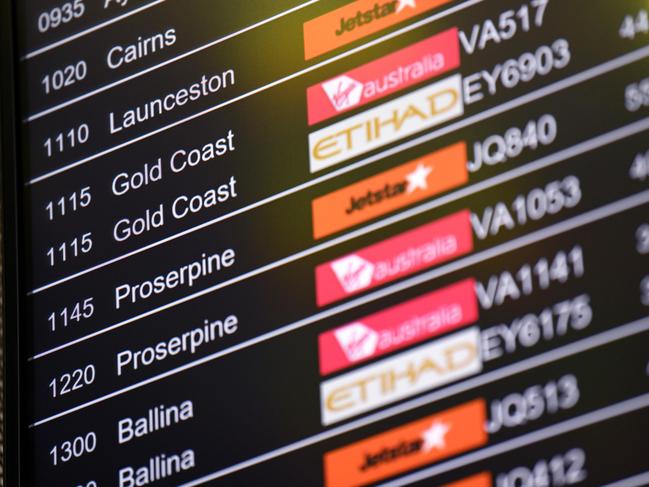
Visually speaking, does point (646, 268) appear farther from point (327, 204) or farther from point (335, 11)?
point (335, 11)

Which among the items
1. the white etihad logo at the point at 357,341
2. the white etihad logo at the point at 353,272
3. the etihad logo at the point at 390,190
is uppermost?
the etihad logo at the point at 390,190

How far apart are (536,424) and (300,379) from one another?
15.6 inches

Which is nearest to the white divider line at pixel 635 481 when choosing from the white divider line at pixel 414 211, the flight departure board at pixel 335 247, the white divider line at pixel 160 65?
the flight departure board at pixel 335 247

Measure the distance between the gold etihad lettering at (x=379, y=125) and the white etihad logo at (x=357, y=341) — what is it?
30 centimetres

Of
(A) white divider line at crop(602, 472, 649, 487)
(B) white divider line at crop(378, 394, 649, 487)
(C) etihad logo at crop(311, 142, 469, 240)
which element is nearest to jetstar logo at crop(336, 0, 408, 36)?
(C) etihad logo at crop(311, 142, 469, 240)

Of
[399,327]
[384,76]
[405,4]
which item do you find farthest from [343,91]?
[399,327]

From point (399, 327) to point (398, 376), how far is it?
0.25ft

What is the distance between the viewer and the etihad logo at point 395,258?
2215mm

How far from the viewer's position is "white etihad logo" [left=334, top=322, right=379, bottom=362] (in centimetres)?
223

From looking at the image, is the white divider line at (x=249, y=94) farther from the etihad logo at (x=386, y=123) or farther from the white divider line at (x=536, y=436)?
the white divider line at (x=536, y=436)

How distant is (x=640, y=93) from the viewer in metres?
2.14

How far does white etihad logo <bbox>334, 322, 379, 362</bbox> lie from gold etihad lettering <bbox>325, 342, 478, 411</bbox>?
0.13ft

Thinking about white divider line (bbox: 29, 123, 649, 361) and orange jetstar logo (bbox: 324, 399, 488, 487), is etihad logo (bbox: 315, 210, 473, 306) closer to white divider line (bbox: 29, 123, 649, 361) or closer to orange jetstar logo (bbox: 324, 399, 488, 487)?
white divider line (bbox: 29, 123, 649, 361)

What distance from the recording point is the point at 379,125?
2330mm
